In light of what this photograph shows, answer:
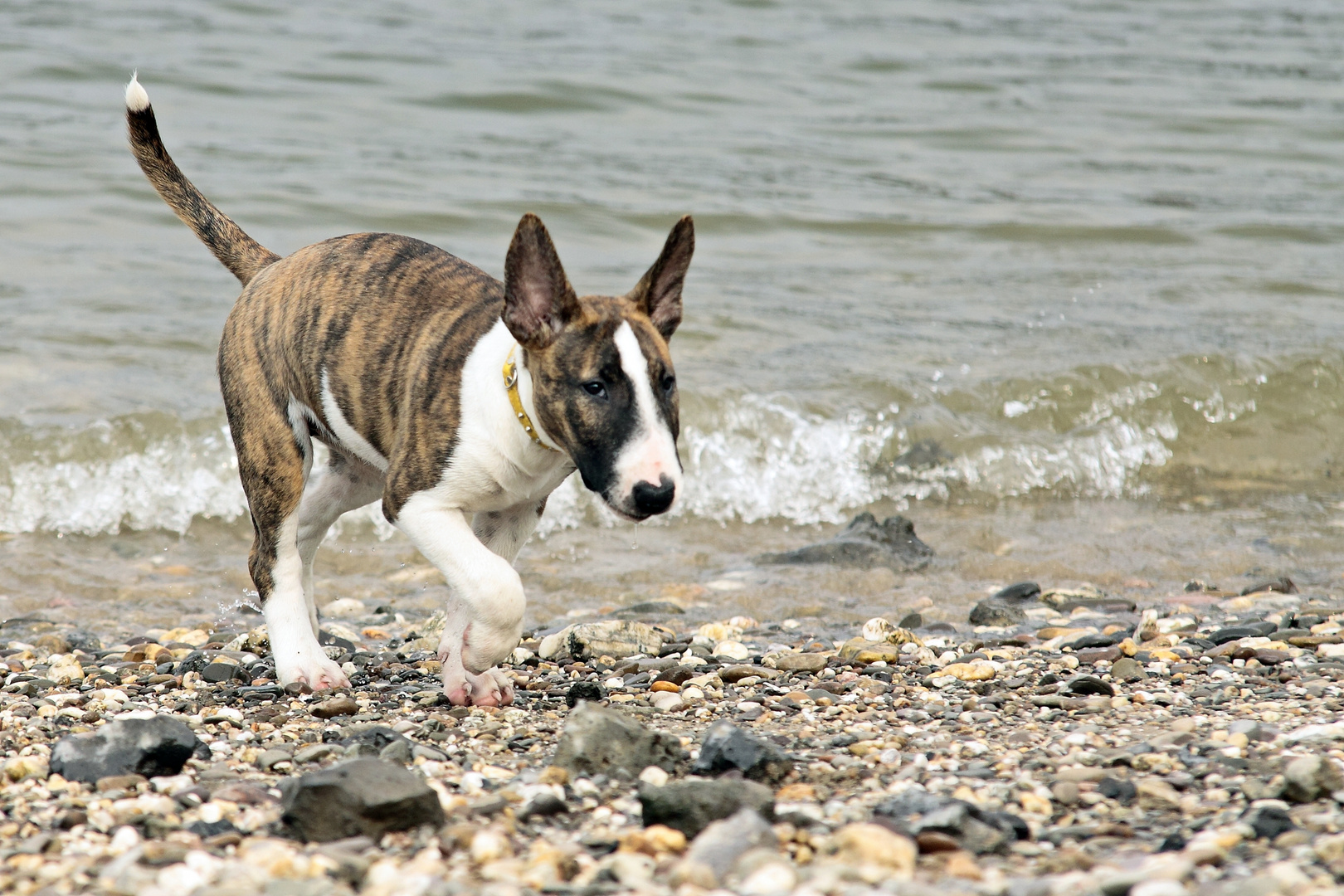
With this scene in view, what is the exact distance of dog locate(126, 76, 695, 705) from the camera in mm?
4020

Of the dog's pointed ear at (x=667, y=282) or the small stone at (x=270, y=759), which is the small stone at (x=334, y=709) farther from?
the dog's pointed ear at (x=667, y=282)

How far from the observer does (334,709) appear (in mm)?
4355

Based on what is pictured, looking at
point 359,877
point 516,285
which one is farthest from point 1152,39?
point 359,877

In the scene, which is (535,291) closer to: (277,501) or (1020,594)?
(277,501)

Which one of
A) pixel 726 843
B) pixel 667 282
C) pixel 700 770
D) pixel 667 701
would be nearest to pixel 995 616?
pixel 667 701

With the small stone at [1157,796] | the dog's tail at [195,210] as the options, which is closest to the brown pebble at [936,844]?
the small stone at [1157,796]

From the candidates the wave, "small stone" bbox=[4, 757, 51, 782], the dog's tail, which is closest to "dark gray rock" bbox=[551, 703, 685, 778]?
"small stone" bbox=[4, 757, 51, 782]

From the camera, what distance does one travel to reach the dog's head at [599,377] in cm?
385

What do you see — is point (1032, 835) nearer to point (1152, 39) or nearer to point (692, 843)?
point (692, 843)

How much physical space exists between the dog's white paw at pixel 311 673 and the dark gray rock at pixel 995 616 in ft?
8.67

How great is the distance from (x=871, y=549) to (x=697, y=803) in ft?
13.8

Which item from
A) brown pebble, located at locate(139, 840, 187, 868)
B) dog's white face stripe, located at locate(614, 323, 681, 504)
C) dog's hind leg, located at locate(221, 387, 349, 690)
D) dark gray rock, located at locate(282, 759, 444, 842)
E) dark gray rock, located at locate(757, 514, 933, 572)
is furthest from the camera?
dark gray rock, located at locate(757, 514, 933, 572)

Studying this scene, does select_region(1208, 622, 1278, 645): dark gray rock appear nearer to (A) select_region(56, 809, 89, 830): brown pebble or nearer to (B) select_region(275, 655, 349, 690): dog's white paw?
(B) select_region(275, 655, 349, 690): dog's white paw

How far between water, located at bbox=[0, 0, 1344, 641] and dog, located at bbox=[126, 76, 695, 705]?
1.61 meters
